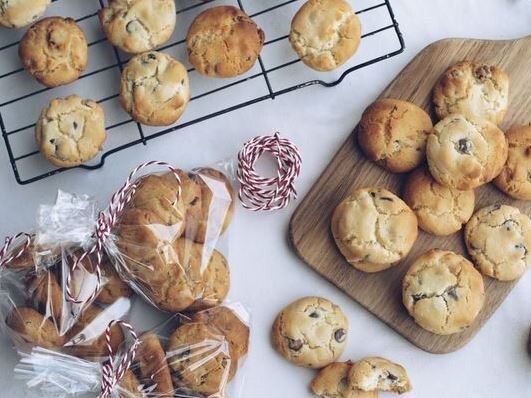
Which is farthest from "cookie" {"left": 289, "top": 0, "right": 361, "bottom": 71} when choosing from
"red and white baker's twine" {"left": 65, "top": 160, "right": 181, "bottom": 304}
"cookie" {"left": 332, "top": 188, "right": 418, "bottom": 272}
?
"red and white baker's twine" {"left": 65, "top": 160, "right": 181, "bottom": 304}

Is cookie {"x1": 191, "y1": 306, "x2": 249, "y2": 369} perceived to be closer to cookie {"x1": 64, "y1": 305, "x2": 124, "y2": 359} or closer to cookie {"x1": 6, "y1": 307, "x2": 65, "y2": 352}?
cookie {"x1": 64, "y1": 305, "x2": 124, "y2": 359}

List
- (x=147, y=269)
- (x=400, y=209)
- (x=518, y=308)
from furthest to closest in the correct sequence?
(x=518, y=308), (x=400, y=209), (x=147, y=269)

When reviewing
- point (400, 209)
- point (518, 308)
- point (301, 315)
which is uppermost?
point (400, 209)

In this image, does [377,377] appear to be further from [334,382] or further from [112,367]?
[112,367]

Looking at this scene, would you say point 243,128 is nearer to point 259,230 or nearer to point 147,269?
point 259,230

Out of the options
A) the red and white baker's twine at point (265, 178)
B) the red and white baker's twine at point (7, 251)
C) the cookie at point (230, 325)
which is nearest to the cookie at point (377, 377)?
the cookie at point (230, 325)

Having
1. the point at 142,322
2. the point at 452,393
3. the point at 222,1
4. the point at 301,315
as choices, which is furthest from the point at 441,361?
the point at 222,1
